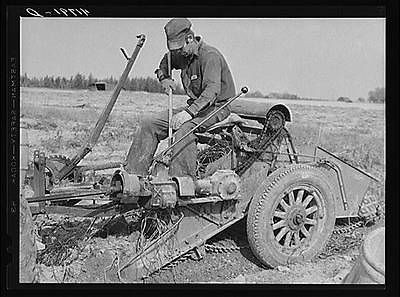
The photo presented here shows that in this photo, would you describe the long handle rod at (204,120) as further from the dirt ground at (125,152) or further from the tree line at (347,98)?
the dirt ground at (125,152)

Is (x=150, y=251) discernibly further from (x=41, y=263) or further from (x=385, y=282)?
(x=385, y=282)

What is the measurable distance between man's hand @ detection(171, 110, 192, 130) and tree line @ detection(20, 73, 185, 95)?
0.12 meters

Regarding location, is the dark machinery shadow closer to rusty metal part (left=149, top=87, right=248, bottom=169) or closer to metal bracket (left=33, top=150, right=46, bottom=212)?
rusty metal part (left=149, top=87, right=248, bottom=169)

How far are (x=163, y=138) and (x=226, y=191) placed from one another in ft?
1.19

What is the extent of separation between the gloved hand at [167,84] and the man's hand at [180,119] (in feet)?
0.42

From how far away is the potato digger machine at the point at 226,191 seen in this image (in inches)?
128

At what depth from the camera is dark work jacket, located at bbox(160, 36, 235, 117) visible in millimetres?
3311

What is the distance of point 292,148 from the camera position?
134 inches

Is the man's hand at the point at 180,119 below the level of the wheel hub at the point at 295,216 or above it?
above

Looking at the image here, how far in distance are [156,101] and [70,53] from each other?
0.45 meters

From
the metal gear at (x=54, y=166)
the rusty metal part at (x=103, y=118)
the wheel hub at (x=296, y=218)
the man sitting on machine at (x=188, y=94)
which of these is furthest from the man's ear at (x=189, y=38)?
the wheel hub at (x=296, y=218)

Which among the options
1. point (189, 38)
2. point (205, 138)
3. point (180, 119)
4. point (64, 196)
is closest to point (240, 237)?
point (205, 138)
